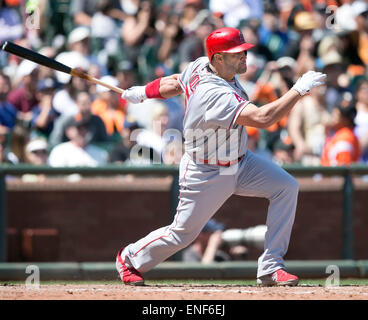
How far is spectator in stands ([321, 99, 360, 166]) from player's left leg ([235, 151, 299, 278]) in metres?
3.25

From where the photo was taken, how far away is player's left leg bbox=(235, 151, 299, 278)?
6.06 meters

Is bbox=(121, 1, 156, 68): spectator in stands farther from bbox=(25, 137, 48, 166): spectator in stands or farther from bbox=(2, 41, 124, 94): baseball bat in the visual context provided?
bbox=(2, 41, 124, 94): baseball bat

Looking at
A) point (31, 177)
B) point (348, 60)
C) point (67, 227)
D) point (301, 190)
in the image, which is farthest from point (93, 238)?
point (348, 60)

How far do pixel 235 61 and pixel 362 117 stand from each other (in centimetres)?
424

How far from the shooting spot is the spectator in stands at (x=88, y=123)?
976cm

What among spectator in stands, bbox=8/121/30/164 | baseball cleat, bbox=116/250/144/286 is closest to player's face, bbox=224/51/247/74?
baseball cleat, bbox=116/250/144/286

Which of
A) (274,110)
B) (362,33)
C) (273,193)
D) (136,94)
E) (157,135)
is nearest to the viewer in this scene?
(274,110)

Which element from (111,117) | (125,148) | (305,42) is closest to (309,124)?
(305,42)

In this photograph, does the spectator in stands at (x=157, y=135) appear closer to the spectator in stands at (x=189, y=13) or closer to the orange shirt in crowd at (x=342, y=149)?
the orange shirt in crowd at (x=342, y=149)

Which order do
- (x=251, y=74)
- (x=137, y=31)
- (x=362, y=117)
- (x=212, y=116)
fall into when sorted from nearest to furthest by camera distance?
(x=212, y=116), (x=362, y=117), (x=251, y=74), (x=137, y=31)

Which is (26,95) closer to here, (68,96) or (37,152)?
(68,96)

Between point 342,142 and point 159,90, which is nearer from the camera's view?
point 159,90

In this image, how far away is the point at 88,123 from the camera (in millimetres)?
9781
